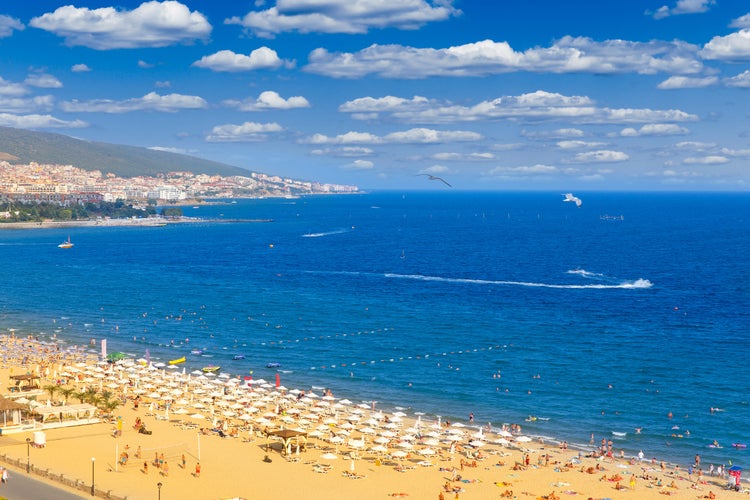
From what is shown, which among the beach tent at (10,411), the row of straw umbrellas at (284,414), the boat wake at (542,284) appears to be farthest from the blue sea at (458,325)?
the beach tent at (10,411)

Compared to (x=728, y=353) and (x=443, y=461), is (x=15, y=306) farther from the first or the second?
(x=728, y=353)

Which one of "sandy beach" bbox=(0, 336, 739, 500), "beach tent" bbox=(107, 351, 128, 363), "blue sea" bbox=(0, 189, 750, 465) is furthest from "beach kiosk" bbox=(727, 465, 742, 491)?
"beach tent" bbox=(107, 351, 128, 363)

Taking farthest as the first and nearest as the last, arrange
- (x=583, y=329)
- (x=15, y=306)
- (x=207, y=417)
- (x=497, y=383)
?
(x=15, y=306) → (x=583, y=329) → (x=497, y=383) → (x=207, y=417)

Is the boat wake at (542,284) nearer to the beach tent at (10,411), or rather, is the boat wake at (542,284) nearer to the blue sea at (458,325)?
the blue sea at (458,325)

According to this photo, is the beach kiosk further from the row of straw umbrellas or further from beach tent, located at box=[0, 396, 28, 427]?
beach tent, located at box=[0, 396, 28, 427]

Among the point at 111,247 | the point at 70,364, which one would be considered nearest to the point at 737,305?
the point at 70,364
